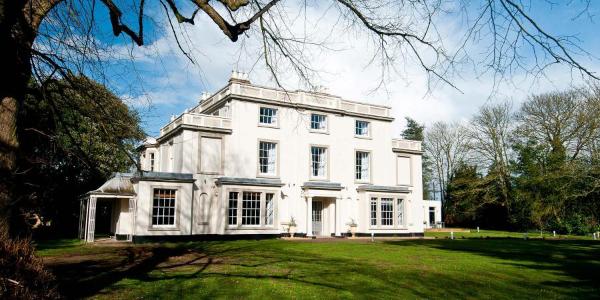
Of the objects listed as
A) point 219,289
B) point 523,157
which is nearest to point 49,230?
point 219,289

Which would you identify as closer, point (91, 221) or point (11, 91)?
point (11, 91)

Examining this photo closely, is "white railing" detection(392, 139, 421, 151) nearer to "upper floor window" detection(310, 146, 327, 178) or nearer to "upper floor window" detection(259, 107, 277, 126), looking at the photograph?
"upper floor window" detection(310, 146, 327, 178)

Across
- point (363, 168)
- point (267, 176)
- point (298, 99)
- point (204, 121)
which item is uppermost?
point (298, 99)

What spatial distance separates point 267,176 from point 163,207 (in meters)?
6.13

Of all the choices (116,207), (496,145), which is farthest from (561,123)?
(116,207)

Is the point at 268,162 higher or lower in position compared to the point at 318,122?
lower

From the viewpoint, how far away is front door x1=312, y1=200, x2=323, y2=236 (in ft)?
92.1

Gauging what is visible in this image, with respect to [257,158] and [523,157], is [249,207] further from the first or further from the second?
[523,157]

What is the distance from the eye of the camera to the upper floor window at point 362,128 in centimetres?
2968

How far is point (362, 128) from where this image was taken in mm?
29859

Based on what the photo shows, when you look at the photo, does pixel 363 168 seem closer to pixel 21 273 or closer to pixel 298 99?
pixel 298 99

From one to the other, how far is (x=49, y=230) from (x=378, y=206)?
21023mm

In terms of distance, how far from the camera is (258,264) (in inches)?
497

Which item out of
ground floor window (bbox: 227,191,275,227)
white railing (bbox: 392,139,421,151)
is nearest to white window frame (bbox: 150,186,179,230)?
ground floor window (bbox: 227,191,275,227)
